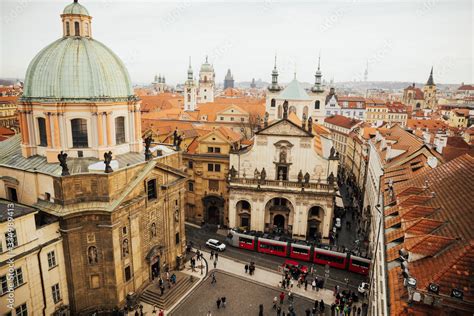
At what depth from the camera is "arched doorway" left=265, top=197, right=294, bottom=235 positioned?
44938 mm

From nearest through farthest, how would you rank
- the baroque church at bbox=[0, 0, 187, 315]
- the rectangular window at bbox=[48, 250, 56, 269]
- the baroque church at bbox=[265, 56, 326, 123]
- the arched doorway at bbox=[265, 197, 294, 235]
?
the rectangular window at bbox=[48, 250, 56, 269] → the baroque church at bbox=[0, 0, 187, 315] → the arched doorway at bbox=[265, 197, 294, 235] → the baroque church at bbox=[265, 56, 326, 123]

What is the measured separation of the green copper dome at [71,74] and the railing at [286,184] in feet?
64.6

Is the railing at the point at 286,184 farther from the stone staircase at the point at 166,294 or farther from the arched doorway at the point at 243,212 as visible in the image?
the stone staircase at the point at 166,294

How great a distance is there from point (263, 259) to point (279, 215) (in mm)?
7485

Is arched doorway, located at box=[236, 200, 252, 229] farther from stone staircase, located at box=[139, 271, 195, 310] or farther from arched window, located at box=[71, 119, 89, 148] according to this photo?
arched window, located at box=[71, 119, 89, 148]

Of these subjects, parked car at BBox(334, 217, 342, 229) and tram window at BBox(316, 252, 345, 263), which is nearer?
tram window at BBox(316, 252, 345, 263)

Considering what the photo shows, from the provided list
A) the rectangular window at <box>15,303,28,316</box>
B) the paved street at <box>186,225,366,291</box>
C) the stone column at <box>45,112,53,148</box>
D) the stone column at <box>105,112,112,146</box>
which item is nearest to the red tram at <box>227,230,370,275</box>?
the paved street at <box>186,225,366,291</box>

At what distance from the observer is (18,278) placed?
23719 millimetres

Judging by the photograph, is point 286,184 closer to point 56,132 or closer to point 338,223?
point 338,223

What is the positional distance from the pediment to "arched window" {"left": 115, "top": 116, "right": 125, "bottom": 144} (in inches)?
669

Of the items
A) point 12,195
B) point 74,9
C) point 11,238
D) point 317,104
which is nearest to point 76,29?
point 74,9

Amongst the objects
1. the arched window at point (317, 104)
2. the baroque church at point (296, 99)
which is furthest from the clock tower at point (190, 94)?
the arched window at point (317, 104)

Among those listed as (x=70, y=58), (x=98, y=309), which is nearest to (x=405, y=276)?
(x=98, y=309)

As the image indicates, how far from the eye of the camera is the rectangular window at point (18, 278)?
23469 millimetres
